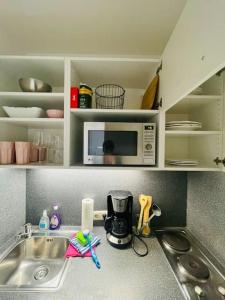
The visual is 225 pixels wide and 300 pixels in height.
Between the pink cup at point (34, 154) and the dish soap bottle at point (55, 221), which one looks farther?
the dish soap bottle at point (55, 221)

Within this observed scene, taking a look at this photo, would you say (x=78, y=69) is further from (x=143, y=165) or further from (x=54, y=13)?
(x=143, y=165)

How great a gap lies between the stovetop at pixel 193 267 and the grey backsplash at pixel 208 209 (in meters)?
0.06

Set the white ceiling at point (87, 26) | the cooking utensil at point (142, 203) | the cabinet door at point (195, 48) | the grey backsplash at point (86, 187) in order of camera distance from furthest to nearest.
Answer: the grey backsplash at point (86, 187) → the cooking utensil at point (142, 203) → the white ceiling at point (87, 26) → the cabinet door at point (195, 48)

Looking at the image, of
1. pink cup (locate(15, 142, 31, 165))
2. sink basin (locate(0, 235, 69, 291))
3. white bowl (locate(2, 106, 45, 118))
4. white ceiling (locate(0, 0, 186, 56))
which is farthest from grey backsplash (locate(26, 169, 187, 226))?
white ceiling (locate(0, 0, 186, 56))

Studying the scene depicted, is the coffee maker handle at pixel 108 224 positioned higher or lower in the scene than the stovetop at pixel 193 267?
higher

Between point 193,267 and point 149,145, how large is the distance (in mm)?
700

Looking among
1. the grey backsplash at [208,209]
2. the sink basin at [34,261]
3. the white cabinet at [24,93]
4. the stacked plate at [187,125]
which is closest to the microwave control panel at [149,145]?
the stacked plate at [187,125]

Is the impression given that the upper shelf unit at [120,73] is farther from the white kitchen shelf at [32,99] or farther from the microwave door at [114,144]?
the microwave door at [114,144]

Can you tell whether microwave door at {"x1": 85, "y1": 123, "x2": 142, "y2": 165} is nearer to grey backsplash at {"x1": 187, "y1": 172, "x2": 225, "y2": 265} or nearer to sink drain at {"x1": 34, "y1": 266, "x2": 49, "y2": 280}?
grey backsplash at {"x1": 187, "y1": 172, "x2": 225, "y2": 265}

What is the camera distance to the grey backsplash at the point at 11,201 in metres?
0.98

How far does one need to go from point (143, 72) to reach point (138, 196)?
2.94 ft

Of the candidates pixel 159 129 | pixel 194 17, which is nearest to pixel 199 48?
pixel 194 17

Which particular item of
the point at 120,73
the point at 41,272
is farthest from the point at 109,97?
the point at 41,272

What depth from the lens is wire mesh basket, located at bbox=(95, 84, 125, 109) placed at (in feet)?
3.58
